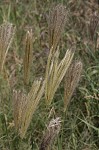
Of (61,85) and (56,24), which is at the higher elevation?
(56,24)

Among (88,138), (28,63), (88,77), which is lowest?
(88,138)

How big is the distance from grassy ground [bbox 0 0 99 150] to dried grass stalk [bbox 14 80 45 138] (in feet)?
0.40

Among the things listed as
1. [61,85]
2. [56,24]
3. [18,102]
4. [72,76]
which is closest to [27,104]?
[18,102]

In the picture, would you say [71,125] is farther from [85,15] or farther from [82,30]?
[85,15]

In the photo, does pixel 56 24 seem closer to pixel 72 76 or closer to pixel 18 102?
pixel 72 76

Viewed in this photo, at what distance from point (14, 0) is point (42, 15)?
0.24 metres

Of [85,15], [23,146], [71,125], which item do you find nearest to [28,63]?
[23,146]

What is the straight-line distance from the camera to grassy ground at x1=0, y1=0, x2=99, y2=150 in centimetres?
167

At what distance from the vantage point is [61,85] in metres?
1.95

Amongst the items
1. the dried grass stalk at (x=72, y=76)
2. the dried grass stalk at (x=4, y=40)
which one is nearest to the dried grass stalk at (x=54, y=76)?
the dried grass stalk at (x=72, y=76)

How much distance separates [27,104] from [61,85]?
0.78 metres

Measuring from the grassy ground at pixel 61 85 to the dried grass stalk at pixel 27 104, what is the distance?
0.40 ft

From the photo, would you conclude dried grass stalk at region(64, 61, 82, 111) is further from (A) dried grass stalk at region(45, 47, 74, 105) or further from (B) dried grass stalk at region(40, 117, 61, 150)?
(B) dried grass stalk at region(40, 117, 61, 150)

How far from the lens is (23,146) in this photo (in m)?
1.54
